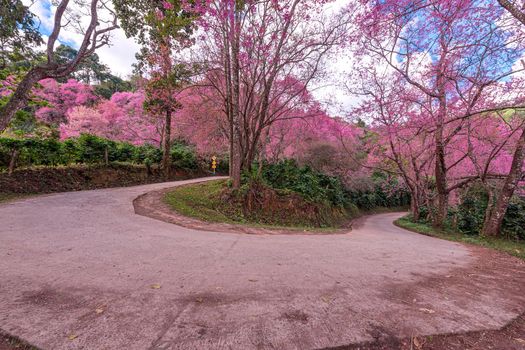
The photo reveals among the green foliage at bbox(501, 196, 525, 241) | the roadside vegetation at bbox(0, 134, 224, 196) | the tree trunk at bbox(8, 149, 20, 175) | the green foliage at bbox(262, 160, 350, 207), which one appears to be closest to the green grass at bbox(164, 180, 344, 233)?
the green foliage at bbox(262, 160, 350, 207)

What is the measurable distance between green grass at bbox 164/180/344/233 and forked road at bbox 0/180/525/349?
108 inches

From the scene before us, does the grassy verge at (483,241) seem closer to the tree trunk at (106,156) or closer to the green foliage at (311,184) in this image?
the green foliage at (311,184)

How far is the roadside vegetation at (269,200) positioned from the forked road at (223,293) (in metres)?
3.43

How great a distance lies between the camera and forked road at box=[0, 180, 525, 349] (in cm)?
162

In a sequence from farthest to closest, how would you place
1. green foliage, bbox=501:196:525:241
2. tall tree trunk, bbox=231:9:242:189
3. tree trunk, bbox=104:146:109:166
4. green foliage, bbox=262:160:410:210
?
green foliage, bbox=262:160:410:210 → tree trunk, bbox=104:146:109:166 → green foliage, bbox=501:196:525:241 → tall tree trunk, bbox=231:9:242:189

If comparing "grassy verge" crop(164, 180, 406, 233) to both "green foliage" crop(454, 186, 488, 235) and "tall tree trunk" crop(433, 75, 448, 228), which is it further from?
"green foliage" crop(454, 186, 488, 235)

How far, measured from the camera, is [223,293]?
2.24 meters

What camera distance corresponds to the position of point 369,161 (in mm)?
16703

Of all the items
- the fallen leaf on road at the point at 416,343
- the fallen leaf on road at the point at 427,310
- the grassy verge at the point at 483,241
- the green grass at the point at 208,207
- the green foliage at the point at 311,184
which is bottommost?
the grassy verge at the point at 483,241

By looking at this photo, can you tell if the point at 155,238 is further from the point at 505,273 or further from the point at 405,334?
the point at 505,273

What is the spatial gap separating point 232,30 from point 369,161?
13.6 m

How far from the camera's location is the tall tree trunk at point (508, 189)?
700 centimetres

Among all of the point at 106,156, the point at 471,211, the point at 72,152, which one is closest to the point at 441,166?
the point at 471,211

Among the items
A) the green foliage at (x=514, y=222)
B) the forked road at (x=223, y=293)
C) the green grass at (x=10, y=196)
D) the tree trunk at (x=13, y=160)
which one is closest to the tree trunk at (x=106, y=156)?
the tree trunk at (x=13, y=160)
